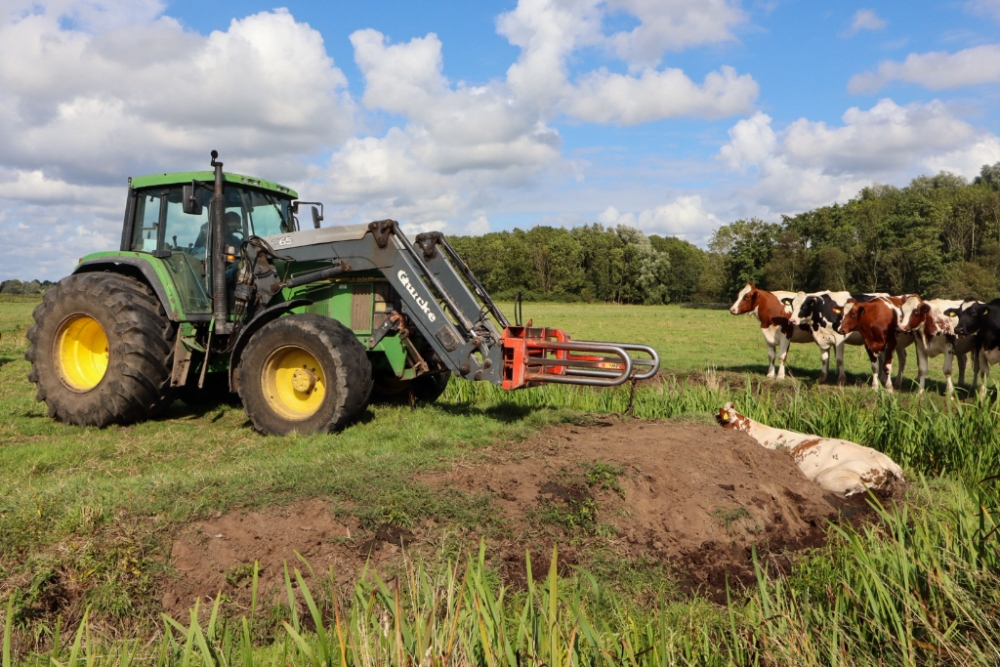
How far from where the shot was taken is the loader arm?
7109mm

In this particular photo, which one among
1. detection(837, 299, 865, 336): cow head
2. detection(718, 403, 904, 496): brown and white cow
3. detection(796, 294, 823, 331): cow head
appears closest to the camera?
detection(718, 403, 904, 496): brown and white cow

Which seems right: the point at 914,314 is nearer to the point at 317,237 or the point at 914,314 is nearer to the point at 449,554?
the point at 317,237

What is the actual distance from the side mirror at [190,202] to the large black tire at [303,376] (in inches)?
54.7

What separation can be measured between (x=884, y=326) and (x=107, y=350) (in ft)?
38.0

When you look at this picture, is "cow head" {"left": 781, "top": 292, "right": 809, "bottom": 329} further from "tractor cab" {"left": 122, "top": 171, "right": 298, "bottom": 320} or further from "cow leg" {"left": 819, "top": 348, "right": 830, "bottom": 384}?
"tractor cab" {"left": 122, "top": 171, "right": 298, "bottom": 320}

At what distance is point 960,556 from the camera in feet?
11.8

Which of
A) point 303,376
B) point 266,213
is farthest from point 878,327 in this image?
point 266,213

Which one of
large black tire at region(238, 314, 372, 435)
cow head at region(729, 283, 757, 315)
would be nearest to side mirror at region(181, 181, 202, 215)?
large black tire at region(238, 314, 372, 435)

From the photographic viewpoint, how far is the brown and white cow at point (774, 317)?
49.2 ft

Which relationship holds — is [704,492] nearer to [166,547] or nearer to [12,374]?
[166,547]

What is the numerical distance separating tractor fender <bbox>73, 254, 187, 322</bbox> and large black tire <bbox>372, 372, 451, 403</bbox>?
2.37 meters

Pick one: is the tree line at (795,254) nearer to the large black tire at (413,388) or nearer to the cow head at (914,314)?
the cow head at (914,314)

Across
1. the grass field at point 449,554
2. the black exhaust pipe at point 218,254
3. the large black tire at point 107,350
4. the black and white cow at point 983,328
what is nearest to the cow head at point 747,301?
the black and white cow at point 983,328

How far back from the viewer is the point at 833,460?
6.41 m
